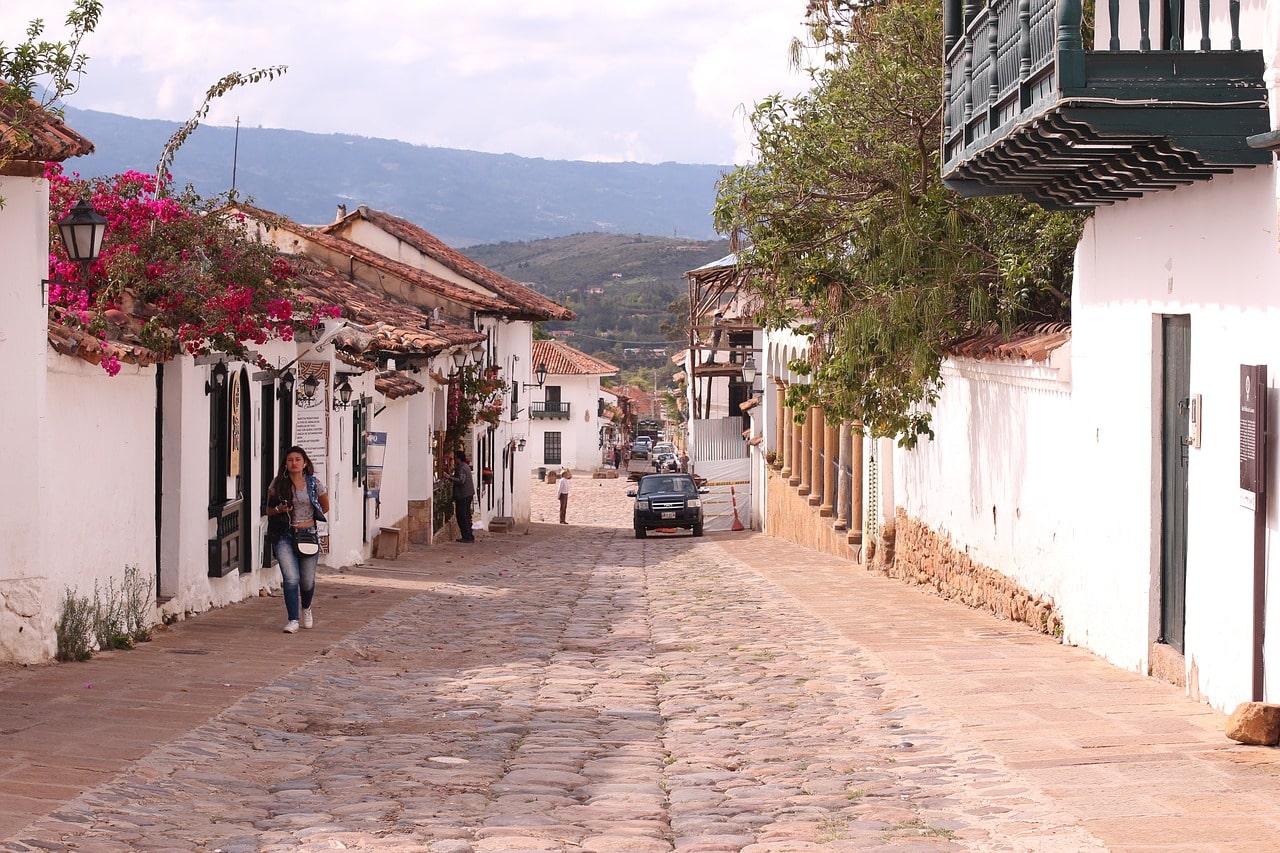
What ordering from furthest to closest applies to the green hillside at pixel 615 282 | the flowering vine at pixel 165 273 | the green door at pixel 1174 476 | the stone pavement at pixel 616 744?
the green hillside at pixel 615 282
the flowering vine at pixel 165 273
the green door at pixel 1174 476
the stone pavement at pixel 616 744

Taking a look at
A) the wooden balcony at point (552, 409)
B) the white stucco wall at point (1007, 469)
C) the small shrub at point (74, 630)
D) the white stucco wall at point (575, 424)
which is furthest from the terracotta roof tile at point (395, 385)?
the wooden balcony at point (552, 409)

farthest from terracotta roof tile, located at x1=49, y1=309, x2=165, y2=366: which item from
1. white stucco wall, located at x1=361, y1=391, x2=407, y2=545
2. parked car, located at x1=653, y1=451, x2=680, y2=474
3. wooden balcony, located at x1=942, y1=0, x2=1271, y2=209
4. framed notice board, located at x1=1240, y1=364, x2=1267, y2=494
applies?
parked car, located at x1=653, y1=451, x2=680, y2=474

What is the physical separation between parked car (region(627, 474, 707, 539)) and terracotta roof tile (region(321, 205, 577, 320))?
21.3 ft

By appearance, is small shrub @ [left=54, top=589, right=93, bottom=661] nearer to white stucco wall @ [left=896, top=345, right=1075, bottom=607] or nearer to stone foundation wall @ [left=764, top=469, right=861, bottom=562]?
white stucco wall @ [left=896, top=345, right=1075, bottom=607]

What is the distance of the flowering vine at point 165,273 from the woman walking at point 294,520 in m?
1.19

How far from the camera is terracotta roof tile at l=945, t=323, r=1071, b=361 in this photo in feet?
41.0

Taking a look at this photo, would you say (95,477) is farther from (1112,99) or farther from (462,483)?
(462,483)

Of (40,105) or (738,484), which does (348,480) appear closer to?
(40,105)

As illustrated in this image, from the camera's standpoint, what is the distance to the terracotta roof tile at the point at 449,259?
127 ft

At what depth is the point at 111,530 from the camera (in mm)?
11242

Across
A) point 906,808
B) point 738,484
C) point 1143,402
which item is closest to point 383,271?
point 738,484

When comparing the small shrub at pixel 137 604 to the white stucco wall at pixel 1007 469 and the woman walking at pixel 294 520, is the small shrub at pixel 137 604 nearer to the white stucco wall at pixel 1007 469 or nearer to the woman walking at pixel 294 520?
the woman walking at pixel 294 520

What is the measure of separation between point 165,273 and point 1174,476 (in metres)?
8.02

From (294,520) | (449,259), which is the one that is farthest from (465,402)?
(294,520)
